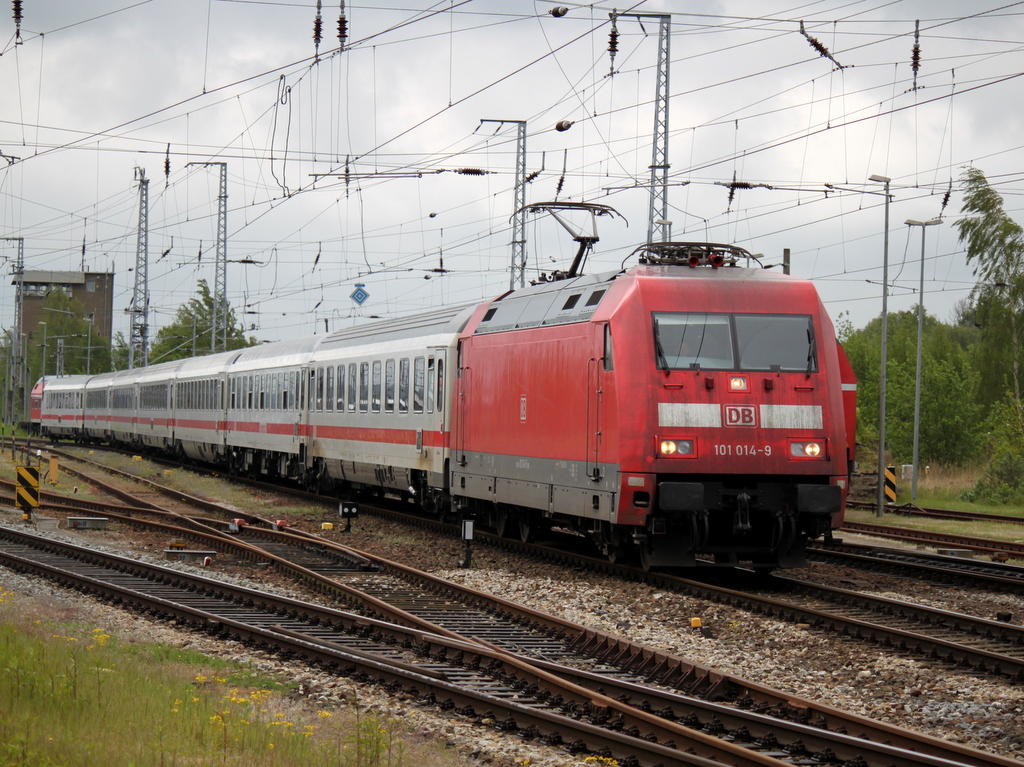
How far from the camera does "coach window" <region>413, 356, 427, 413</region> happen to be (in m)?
20.8

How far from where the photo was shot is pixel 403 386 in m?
21.8

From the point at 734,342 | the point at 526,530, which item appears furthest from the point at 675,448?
the point at 526,530

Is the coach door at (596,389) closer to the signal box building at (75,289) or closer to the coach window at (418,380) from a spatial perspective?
the coach window at (418,380)

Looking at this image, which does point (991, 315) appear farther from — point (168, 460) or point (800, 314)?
point (800, 314)

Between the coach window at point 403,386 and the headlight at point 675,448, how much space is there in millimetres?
9213

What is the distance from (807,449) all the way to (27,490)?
588 inches

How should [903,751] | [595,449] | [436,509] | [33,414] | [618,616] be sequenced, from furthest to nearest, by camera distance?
[33,414] → [436,509] → [595,449] → [618,616] → [903,751]

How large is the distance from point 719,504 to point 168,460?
37.2m

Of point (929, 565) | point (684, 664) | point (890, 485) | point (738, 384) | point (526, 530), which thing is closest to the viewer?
point (684, 664)

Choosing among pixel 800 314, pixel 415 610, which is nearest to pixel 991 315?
pixel 800 314

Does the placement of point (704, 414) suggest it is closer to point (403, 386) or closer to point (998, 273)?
point (403, 386)

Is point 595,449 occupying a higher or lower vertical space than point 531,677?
higher

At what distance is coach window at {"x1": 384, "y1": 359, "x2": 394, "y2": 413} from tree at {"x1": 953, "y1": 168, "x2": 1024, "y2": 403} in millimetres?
33005

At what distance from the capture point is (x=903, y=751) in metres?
6.76
